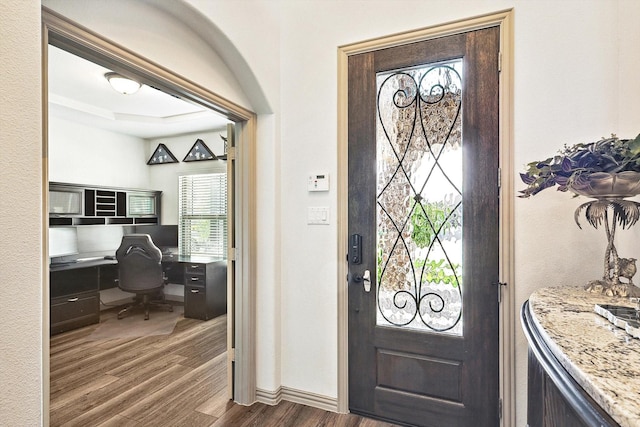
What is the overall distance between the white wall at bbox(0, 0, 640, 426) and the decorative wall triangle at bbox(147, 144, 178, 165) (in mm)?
3525

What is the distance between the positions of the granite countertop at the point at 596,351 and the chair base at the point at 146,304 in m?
4.56

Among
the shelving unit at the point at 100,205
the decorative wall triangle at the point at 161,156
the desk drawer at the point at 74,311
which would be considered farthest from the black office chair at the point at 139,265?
the decorative wall triangle at the point at 161,156

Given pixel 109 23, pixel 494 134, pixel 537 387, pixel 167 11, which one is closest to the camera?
pixel 537 387

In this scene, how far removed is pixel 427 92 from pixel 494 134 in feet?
1.54

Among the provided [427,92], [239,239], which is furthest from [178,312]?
[427,92]

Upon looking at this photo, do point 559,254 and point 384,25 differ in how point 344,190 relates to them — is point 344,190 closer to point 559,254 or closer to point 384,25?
point 384,25

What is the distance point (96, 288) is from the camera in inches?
160

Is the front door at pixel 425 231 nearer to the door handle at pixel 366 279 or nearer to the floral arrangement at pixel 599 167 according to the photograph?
the door handle at pixel 366 279

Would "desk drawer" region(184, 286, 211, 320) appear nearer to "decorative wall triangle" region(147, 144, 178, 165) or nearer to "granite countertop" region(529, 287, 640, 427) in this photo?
"decorative wall triangle" region(147, 144, 178, 165)

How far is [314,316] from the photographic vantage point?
225cm

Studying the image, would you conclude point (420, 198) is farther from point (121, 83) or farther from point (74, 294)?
point (74, 294)

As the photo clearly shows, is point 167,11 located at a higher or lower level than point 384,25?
lower

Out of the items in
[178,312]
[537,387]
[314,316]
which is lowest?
[178,312]

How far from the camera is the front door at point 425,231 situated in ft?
6.08
